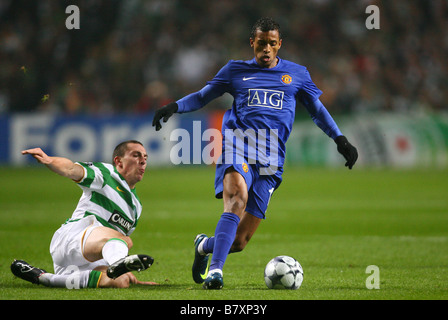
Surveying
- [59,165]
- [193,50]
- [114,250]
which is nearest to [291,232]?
[114,250]

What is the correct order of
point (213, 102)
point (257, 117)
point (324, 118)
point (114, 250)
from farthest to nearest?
point (213, 102) < point (324, 118) < point (257, 117) < point (114, 250)

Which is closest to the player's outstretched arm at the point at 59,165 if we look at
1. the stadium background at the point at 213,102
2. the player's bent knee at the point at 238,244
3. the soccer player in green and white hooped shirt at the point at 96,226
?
the soccer player in green and white hooped shirt at the point at 96,226

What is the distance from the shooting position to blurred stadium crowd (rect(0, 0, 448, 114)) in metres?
19.7

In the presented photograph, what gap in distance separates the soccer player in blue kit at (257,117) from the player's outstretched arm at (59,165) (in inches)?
28.7

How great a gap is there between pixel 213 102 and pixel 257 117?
1478cm

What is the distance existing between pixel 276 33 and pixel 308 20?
1700 centimetres

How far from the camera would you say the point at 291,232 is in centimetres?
938

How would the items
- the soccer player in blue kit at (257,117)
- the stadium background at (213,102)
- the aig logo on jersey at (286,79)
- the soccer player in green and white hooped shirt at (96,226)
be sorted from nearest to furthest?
the soccer player in green and white hooped shirt at (96,226) → the soccer player in blue kit at (257,117) → the aig logo on jersey at (286,79) → the stadium background at (213,102)

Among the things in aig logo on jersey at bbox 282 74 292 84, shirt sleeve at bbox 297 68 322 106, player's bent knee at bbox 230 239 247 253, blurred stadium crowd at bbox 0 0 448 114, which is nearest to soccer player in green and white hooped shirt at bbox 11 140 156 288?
player's bent knee at bbox 230 239 247 253

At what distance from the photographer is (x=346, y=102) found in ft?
66.3

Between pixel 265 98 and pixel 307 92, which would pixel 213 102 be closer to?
pixel 307 92

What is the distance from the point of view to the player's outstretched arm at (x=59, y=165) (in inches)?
184

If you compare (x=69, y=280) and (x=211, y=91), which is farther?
(x=211, y=91)

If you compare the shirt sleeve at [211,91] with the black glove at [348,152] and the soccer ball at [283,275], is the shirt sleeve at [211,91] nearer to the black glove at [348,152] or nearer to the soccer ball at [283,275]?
the black glove at [348,152]
